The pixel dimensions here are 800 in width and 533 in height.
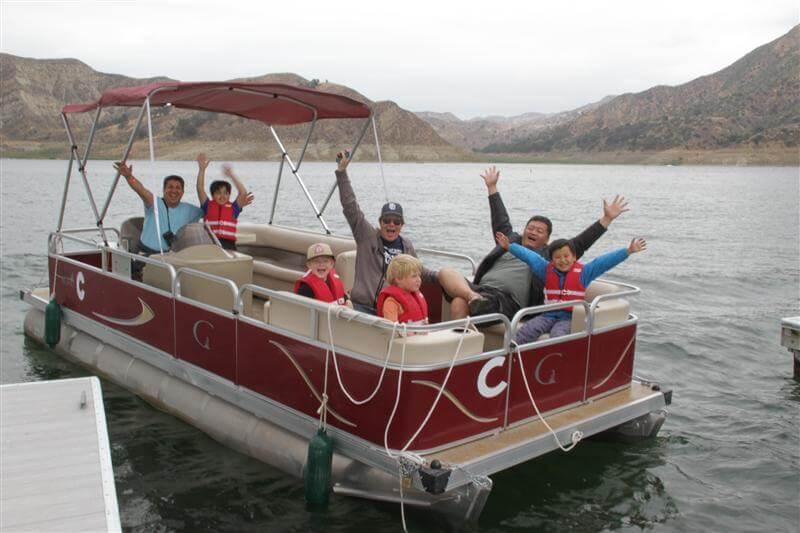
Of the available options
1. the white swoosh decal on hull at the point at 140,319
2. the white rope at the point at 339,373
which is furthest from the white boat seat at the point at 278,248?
the white rope at the point at 339,373

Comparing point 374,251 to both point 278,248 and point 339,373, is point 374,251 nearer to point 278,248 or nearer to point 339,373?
point 339,373

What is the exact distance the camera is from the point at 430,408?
4949 mm

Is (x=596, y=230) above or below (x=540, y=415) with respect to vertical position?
above

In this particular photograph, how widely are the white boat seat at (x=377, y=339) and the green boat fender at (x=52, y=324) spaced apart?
449 centimetres

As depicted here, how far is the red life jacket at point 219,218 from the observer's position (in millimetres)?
8523

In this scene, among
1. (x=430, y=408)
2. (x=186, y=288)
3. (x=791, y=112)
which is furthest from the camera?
(x=791, y=112)

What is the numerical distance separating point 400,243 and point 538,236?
121cm

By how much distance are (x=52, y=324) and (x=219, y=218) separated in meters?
2.40

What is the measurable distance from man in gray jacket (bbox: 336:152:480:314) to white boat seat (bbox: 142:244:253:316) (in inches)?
38.6

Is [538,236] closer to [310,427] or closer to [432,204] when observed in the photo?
[310,427]

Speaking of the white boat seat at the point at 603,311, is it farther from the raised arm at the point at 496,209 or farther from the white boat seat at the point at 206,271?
the white boat seat at the point at 206,271

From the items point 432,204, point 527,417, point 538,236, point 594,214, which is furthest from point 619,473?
point 432,204

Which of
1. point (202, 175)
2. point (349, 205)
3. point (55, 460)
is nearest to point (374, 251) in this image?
point (349, 205)

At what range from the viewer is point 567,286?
611 cm
